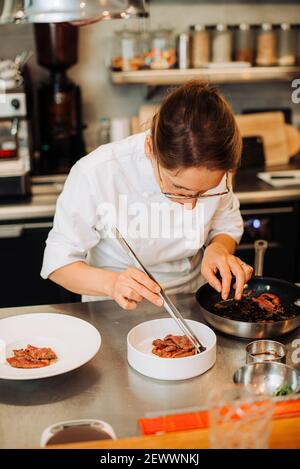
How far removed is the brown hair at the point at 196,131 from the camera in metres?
1.53

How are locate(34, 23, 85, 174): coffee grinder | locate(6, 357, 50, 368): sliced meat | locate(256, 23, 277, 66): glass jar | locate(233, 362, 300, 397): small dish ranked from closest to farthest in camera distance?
1. locate(233, 362, 300, 397): small dish
2. locate(6, 357, 50, 368): sliced meat
3. locate(34, 23, 85, 174): coffee grinder
4. locate(256, 23, 277, 66): glass jar

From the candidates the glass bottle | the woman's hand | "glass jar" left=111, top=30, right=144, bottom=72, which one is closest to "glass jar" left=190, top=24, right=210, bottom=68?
"glass jar" left=111, top=30, right=144, bottom=72

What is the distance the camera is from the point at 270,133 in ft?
11.9

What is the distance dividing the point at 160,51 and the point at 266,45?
24.0 inches

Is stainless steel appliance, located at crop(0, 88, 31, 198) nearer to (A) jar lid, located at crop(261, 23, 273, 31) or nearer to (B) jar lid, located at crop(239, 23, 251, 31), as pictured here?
(B) jar lid, located at crop(239, 23, 251, 31)

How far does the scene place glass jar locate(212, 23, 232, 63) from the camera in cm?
345

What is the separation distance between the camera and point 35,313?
5.90ft

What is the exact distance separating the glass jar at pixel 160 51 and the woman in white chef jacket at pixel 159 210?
1.47 m

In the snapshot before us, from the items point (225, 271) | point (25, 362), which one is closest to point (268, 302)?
point (225, 271)

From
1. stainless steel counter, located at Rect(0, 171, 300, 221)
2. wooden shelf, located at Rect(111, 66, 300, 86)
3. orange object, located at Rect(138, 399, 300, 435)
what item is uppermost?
wooden shelf, located at Rect(111, 66, 300, 86)

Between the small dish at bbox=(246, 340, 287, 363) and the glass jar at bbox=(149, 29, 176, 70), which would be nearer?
the small dish at bbox=(246, 340, 287, 363)

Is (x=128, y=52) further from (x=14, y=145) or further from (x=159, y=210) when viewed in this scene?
(x=159, y=210)

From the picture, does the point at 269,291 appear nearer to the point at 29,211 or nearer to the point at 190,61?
the point at 29,211
